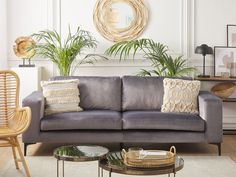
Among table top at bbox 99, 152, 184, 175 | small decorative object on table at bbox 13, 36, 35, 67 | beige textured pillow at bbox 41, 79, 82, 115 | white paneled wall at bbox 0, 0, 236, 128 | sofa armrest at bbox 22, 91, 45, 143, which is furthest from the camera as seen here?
white paneled wall at bbox 0, 0, 236, 128

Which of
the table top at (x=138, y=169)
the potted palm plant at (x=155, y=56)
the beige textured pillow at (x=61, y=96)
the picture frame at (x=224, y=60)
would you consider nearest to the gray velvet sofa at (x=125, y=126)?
the beige textured pillow at (x=61, y=96)

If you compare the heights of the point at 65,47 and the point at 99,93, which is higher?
the point at 65,47

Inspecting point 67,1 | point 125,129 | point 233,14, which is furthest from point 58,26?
point 233,14

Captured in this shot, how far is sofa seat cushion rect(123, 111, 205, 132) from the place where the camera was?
170 inches

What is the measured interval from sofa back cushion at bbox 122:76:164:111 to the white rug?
0.79 meters

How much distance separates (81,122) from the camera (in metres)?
4.29

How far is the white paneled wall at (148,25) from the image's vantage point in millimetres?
5602

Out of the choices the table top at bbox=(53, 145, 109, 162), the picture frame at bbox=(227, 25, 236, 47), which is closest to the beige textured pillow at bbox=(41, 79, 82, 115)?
the table top at bbox=(53, 145, 109, 162)

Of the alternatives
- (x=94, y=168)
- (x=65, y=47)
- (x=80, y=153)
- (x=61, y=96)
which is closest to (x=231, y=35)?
(x=65, y=47)

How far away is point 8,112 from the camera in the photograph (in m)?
3.98

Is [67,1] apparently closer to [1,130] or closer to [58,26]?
[58,26]

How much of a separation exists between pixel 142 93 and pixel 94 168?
1.26 meters

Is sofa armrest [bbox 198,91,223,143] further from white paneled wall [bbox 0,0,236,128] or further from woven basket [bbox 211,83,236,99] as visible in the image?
white paneled wall [bbox 0,0,236,128]

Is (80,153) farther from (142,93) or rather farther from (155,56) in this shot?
(155,56)
